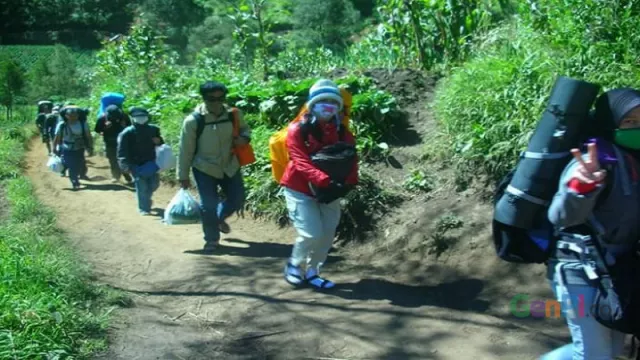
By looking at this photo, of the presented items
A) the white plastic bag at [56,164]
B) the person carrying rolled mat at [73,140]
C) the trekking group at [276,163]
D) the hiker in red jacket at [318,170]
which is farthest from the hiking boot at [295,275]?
the white plastic bag at [56,164]

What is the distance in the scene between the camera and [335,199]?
5648mm

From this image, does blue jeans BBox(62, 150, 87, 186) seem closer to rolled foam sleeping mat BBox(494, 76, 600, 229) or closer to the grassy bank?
the grassy bank

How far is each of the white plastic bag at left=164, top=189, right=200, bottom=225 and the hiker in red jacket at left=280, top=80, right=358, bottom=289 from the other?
1587 mm

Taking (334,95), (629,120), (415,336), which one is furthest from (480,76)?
(629,120)

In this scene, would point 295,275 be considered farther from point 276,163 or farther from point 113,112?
point 113,112

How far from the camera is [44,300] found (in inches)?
189

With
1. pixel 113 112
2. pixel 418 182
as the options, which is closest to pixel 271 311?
pixel 418 182

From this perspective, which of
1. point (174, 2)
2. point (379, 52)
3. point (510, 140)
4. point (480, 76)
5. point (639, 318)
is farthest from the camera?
point (174, 2)

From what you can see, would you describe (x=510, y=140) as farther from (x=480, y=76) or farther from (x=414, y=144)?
(x=414, y=144)

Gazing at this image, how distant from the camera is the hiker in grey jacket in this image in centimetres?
319

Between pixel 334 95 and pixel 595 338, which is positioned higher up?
pixel 334 95

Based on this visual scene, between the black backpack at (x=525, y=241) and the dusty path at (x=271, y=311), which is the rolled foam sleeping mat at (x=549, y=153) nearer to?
the black backpack at (x=525, y=241)

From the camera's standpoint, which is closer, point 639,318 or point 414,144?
point 639,318

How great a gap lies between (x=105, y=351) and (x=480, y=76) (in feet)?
16.0
